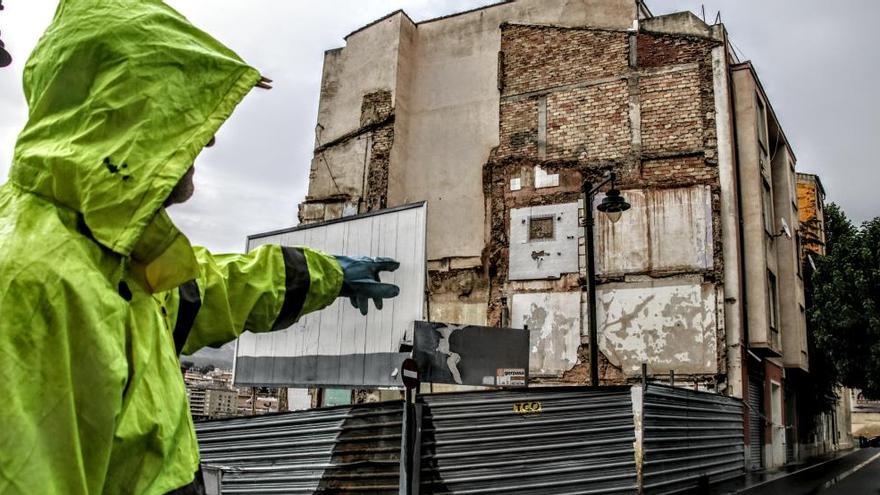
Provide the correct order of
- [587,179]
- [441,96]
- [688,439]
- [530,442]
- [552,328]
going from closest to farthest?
[530,442] < [688,439] < [552,328] < [587,179] < [441,96]

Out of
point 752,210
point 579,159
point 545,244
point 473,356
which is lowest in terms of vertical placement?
point 473,356

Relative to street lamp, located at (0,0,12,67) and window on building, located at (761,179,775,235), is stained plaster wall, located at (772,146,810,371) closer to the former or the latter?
window on building, located at (761,179,775,235)

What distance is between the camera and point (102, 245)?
139 cm

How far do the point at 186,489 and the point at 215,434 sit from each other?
558cm

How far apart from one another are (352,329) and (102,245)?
5043mm

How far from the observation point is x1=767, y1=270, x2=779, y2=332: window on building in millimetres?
16391

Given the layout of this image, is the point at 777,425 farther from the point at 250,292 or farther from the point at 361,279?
the point at 250,292

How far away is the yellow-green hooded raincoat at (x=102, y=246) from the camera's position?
120 centimetres

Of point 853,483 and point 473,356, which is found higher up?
point 473,356

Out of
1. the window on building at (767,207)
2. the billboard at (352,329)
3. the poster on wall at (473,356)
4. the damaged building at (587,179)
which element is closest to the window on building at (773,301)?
the damaged building at (587,179)

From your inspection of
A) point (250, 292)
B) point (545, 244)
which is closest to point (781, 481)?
point (545, 244)

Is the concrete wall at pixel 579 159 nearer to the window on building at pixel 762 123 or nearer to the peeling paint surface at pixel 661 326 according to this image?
the peeling paint surface at pixel 661 326

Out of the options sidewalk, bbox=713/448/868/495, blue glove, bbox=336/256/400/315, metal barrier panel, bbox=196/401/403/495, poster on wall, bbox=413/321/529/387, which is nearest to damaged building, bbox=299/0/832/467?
sidewalk, bbox=713/448/868/495

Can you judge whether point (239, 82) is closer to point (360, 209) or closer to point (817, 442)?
point (360, 209)
